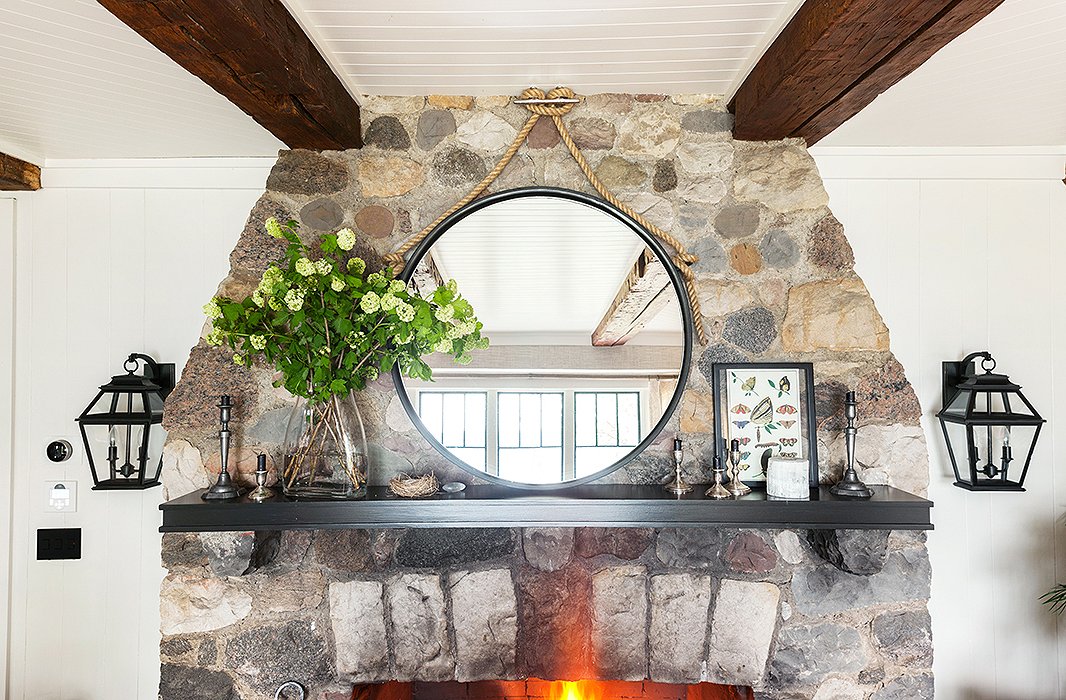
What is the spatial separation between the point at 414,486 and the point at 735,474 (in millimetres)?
887

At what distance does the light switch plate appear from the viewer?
2.25 meters

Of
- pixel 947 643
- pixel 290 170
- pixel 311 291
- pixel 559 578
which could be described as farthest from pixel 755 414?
pixel 290 170

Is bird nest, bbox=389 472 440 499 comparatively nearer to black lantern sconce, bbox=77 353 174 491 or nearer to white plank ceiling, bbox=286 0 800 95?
black lantern sconce, bbox=77 353 174 491

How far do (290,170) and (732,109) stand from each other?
4.40 ft

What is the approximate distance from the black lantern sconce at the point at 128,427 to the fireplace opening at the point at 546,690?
3.69 ft

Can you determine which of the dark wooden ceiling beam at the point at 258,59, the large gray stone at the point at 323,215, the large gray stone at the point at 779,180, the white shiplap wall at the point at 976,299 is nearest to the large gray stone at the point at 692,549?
the white shiplap wall at the point at 976,299

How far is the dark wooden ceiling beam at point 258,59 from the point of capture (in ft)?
3.82

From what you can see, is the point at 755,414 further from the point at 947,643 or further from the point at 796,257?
the point at 947,643

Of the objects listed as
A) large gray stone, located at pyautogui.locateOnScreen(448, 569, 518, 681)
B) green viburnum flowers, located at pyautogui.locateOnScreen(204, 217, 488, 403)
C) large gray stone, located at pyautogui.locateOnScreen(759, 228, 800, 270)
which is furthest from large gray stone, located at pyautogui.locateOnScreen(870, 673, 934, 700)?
green viburnum flowers, located at pyautogui.locateOnScreen(204, 217, 488, 403)

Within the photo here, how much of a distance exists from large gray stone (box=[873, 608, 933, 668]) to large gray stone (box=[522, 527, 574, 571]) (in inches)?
36.7

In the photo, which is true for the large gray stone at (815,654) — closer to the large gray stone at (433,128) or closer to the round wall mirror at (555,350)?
the round wall mirror at (555,350)

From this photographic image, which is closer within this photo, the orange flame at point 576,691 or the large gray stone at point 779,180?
the large gray stone at point 779,180

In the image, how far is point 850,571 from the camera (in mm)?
1786

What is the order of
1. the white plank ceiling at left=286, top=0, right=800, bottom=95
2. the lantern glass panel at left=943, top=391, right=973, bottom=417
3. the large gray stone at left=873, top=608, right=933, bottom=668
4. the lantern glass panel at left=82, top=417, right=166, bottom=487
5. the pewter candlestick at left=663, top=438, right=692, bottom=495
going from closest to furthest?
the white plank ceiling at left=286, top=0, right=800, bottom=95 < the pewter candlestick at left=663, top=438, right=692, bottom=495 < the large gray stone at left=873, top=608, right=933, bottom=668 < the lantern glass panel at left=943, top=391, right=973, bottom=417 < the lantern glass panel at left=82, top=417, right=166, bottom=487
